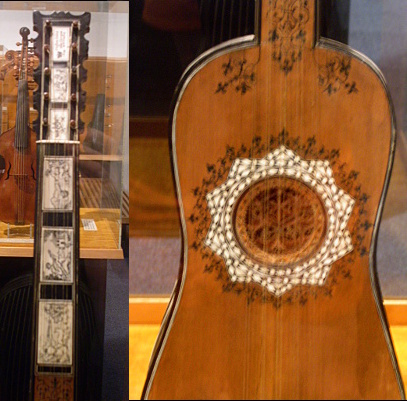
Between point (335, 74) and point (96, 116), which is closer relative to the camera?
point (335, 74)

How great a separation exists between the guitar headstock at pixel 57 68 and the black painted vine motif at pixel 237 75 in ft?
1.12

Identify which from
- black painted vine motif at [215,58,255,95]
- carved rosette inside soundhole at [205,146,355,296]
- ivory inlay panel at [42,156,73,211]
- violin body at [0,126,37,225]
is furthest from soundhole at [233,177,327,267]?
violin body at [0,126,37,225]

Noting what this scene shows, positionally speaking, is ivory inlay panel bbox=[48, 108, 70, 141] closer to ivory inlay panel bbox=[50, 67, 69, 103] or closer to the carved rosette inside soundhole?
ivory inlay panel bbox=[50, 67, 69, 103]

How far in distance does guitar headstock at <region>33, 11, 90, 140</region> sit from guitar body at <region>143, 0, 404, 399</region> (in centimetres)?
25

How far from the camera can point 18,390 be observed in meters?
1.40

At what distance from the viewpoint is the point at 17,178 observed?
133 cm

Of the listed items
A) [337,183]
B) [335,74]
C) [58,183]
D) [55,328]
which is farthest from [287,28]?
[55,328]

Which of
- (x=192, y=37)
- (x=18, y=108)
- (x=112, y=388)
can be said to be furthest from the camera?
(x=112, y=388)

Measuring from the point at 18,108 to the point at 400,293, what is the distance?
988mm

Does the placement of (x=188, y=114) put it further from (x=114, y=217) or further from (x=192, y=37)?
(x=114, y=217)

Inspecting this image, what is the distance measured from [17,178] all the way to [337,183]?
2.43 ft

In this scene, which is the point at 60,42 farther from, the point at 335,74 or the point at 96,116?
the point at 335,74

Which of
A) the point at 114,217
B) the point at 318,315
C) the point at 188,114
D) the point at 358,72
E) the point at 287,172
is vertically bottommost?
the point at 318,315

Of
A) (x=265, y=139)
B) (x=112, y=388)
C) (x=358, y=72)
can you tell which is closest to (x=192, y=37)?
(x=265, y=139)
